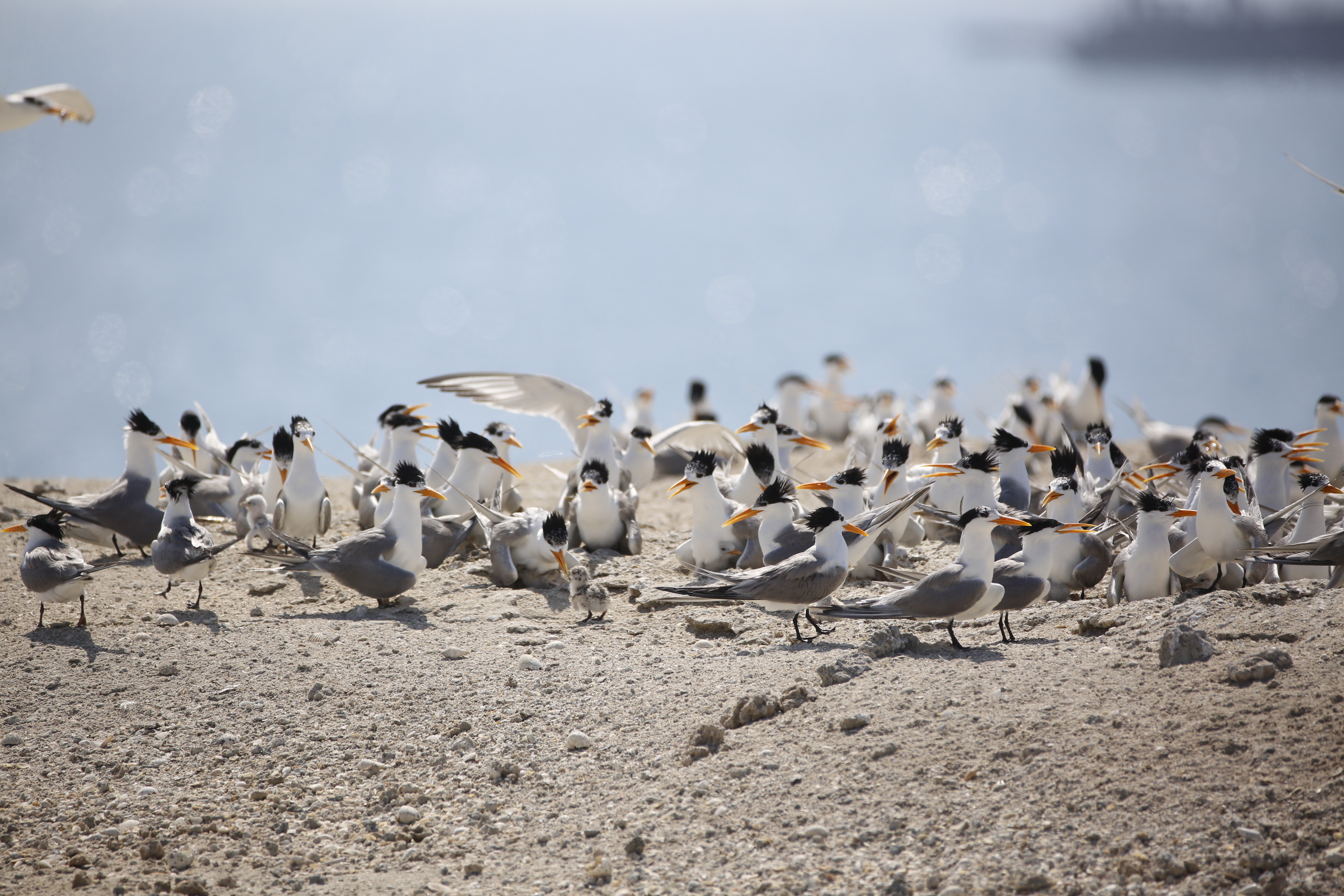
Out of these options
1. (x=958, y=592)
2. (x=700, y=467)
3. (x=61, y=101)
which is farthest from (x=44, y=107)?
(x=958, y=592)

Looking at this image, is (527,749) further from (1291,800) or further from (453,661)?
(1291,800)

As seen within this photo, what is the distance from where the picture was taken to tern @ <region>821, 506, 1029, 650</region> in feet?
17.9

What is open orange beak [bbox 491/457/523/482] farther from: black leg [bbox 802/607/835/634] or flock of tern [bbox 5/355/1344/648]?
black leg [bbox 802/607/835/634]

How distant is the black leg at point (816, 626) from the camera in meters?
6.08

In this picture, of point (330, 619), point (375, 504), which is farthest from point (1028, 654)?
point (375, 504)

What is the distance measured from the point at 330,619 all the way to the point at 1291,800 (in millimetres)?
5415

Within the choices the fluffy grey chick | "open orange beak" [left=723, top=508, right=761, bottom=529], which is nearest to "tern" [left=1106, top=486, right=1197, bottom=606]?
"open orange beak" [left=723, top=508, right=761, bottom=529]

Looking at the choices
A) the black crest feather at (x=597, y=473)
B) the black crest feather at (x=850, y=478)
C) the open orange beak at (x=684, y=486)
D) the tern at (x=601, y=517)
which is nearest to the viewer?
the black crest feather at (x=850, y=478)

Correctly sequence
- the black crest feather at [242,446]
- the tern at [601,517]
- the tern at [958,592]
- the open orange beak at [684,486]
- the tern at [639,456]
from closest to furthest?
the tern at [958,592], the open orange beak at [684,486], the tern at [601,517], the black crest feather at [242,446], the tern at [639,456]

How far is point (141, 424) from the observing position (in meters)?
8.49

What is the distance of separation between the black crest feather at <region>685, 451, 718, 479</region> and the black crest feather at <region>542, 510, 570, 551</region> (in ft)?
3.32

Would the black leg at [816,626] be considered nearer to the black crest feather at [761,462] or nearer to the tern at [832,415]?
the black crest feather at [761,462]

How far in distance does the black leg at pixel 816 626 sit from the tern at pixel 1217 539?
2.13 meters

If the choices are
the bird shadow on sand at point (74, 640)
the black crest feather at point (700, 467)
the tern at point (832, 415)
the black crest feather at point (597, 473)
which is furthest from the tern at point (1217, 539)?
the tern at point (832, 415)
